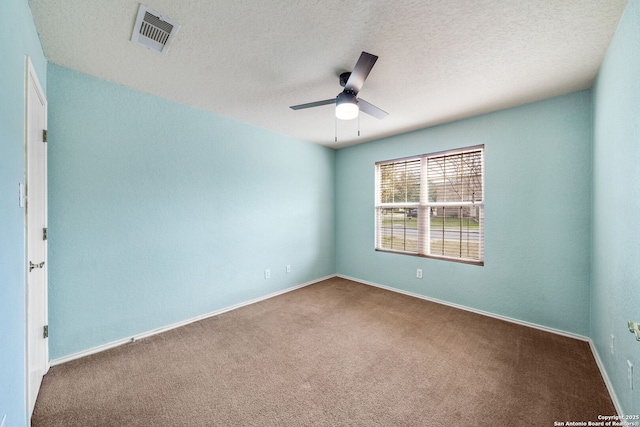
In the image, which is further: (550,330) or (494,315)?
(494,315)

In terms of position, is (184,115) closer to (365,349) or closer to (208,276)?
(208,276)

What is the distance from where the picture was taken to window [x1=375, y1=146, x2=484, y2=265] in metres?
3.24

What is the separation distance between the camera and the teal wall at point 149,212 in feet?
6.98

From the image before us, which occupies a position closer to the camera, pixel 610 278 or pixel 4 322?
pixel 4 322

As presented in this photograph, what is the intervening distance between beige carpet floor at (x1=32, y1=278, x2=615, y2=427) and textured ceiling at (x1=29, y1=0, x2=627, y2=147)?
249 centimetres

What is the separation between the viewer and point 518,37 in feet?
5.62

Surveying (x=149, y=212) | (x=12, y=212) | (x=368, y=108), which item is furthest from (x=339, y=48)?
(x=149, y=212)

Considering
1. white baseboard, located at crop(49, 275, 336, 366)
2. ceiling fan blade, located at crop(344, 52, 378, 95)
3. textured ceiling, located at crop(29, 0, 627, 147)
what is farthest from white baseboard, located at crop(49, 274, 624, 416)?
ceiling fan blade, located at crop(344, 52, 378, 95)

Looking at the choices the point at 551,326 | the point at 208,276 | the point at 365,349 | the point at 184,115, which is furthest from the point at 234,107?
the point at 551,326

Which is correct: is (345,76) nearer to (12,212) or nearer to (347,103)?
(347,103)

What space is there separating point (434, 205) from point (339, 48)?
101 inches

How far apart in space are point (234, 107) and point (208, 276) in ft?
6.75

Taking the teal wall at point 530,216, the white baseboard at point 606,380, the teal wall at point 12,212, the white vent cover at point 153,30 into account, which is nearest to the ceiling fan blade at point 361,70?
the white vent cover at point 153,30

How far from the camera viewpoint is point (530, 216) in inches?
109
